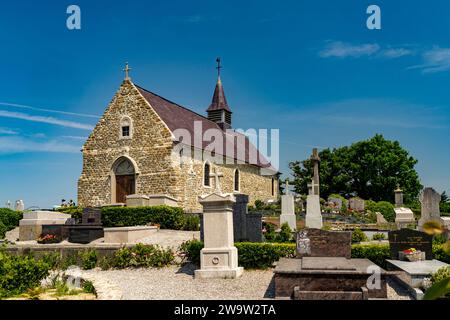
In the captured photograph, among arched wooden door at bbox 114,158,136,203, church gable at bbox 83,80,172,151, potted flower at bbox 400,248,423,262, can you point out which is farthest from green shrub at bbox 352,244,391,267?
arched wooden door at bbox 114,158,136,203

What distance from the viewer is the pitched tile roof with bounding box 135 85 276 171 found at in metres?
27.3

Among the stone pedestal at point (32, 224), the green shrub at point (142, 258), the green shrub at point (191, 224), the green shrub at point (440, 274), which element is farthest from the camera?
the green shrub at point (191, 224)

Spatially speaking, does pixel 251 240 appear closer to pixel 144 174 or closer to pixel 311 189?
pixel 311 189

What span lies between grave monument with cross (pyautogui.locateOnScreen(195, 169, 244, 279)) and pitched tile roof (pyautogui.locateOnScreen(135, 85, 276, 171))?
15411 millimetres

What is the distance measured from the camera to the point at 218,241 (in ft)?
36.2

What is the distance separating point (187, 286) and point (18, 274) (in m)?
3.60

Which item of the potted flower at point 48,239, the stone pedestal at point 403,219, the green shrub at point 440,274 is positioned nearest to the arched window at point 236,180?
the stone pedestal at point 403,219

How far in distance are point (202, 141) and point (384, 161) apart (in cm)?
2340

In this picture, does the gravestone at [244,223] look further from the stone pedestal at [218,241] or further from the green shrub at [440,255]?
the green shrub at [440,255]

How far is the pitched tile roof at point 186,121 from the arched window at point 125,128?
1778 mm

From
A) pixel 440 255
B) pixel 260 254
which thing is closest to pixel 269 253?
pixel 260 254

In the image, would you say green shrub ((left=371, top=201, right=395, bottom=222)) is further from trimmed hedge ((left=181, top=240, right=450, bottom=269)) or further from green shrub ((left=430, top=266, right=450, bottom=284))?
green shrub ((left=430, top=266, right=450, bottom=284))

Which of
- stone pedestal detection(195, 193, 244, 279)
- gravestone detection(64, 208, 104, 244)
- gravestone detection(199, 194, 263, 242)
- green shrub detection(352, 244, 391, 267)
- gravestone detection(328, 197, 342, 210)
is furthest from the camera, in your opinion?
gravestone detection(328, 197, 342, 210)

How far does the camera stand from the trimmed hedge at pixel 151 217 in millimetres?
20469
